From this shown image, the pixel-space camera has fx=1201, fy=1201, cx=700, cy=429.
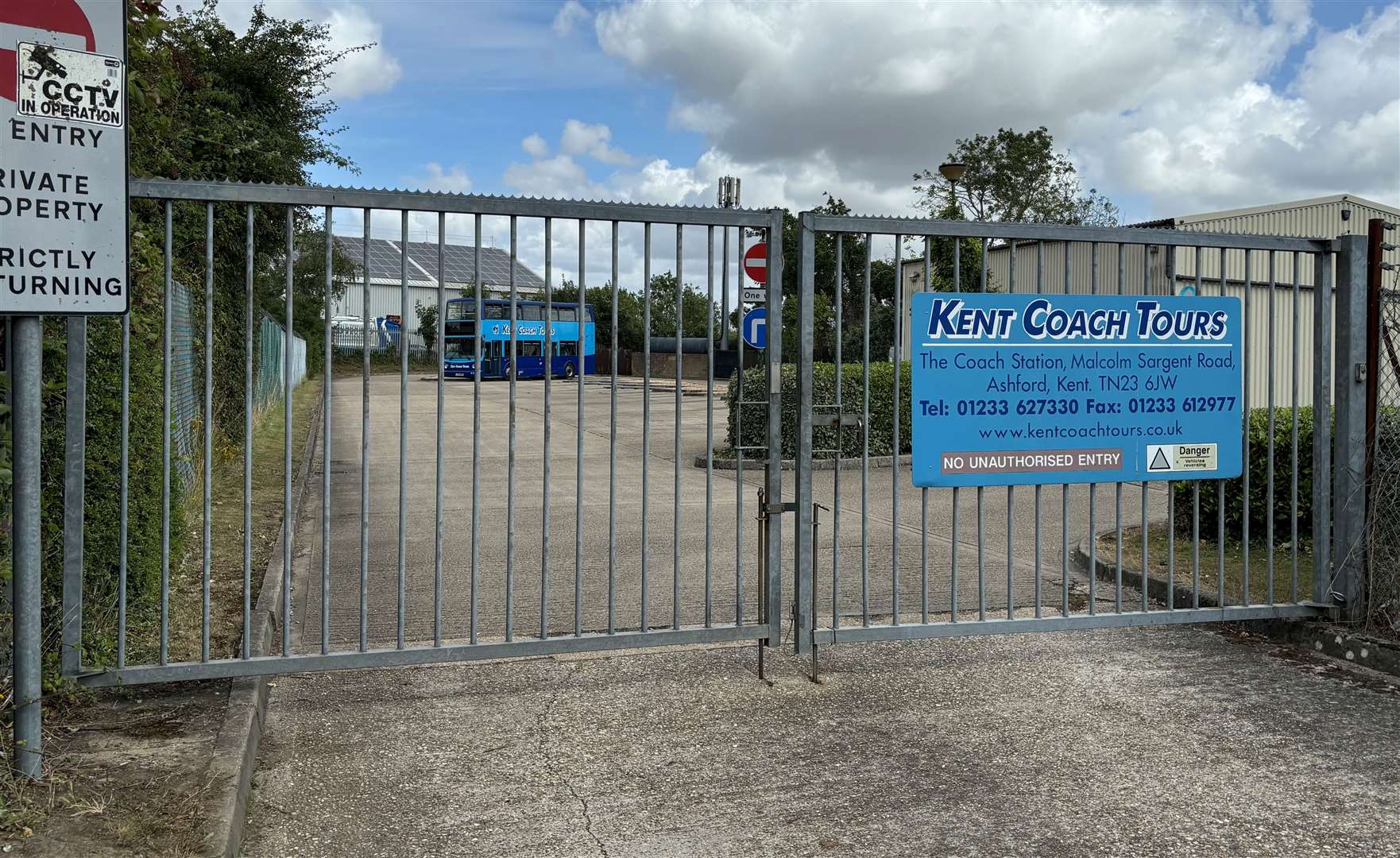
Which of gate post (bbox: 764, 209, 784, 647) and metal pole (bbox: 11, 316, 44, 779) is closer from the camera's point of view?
metal pole (bbox: 11, 316, 44, 779)

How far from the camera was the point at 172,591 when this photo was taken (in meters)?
7.02

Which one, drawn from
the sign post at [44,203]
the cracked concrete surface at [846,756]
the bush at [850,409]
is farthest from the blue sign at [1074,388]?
the bush at [850,409]

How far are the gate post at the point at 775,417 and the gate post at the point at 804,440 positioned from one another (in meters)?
0.09

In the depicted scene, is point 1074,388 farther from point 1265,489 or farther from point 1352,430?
point 1265,489

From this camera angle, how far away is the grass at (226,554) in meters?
6.24

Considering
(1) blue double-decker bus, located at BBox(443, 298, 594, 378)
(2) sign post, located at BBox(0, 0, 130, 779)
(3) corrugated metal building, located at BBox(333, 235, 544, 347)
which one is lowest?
(2) sign post, located at BBox(0, 0, 130, 779)

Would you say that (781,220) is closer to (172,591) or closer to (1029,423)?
(1029,423)

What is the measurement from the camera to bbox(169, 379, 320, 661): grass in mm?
6242

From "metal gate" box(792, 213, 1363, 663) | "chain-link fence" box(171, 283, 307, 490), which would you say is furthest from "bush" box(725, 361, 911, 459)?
"chain-link fence" box(171, 283, 307, 490)

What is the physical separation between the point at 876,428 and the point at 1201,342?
10.1 metres

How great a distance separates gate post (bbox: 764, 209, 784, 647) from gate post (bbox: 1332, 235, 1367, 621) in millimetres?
3133

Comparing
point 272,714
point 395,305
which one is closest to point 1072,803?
point 272,714

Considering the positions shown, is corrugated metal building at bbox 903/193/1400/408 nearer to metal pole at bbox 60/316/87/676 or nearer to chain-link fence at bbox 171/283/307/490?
chain-link fence at bbox 171/283/307/490

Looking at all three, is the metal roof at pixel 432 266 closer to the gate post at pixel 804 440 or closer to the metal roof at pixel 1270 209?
the metal roof at pixel 1270 209
